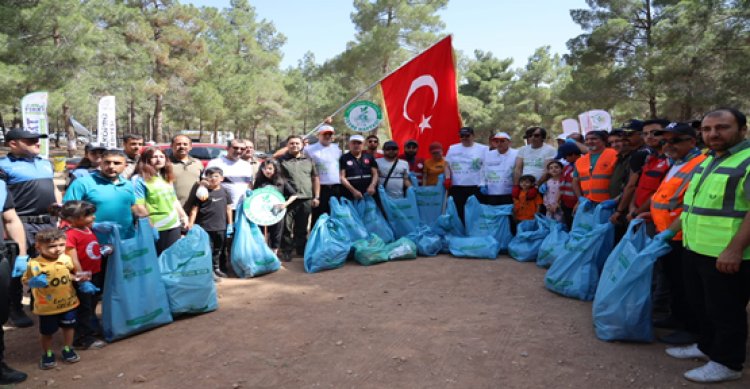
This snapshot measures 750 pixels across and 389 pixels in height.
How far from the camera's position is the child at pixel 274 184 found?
18.8 feet

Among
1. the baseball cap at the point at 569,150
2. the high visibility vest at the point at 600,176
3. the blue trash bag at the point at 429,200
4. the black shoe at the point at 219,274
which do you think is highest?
the baseball cap at the point at 569,150

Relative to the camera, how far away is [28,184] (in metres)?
3.84

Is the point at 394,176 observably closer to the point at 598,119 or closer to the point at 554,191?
the point at 554,191

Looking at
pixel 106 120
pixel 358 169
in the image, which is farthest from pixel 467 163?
pixel 106 120

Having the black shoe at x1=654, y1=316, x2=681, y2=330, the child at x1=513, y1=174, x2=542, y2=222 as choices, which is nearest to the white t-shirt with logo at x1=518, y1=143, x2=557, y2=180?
the child at x1=513, y1=174, x2=542, y2=222

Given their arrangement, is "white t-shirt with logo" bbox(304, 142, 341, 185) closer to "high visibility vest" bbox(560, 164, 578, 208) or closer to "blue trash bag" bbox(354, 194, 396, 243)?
"blue trash bag" bbox(354, 194, 396, 243)

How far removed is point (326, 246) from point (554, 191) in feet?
9.56

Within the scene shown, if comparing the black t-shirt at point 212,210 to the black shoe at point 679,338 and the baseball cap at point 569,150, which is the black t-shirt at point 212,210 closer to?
the baseball cap at point 569,150

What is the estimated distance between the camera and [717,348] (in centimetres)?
279

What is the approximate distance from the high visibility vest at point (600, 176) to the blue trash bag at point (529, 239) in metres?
0.91

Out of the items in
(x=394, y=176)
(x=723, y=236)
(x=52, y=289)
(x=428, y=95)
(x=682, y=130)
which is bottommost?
(x=52, y=289)

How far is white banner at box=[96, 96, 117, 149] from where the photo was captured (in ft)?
47.0

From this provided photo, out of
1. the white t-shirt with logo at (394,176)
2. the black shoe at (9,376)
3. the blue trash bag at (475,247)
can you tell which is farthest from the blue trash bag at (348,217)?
the black shoe at (9,376)

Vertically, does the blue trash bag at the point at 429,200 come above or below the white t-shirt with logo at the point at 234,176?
below
